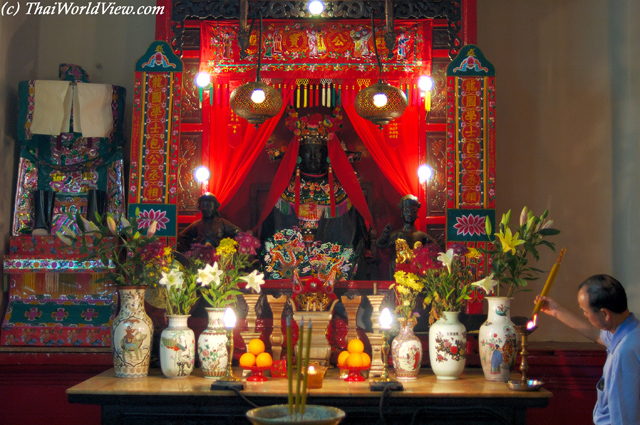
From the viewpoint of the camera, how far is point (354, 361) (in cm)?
385

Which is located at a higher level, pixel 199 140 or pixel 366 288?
pixel 199 140

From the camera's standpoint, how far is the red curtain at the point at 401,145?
15.6 ft

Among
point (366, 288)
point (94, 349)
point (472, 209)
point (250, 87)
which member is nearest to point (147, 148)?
point (250, 87)

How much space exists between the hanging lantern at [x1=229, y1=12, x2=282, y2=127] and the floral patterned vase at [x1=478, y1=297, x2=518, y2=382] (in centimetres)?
179

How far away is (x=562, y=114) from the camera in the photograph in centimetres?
535

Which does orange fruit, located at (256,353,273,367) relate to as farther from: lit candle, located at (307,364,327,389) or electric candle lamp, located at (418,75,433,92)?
electric candle lamp, located at (418,75,433,92)

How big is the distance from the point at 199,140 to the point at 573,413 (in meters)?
3.05

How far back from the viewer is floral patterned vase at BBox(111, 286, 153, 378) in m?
3.89

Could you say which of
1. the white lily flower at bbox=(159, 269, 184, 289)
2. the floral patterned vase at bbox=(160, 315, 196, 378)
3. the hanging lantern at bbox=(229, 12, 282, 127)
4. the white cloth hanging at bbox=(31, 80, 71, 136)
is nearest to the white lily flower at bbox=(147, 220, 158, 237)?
the white lily flower at bbox=(159, 269, 184, 289)

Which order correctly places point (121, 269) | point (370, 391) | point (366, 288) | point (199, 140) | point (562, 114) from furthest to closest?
point (562, 114) < point (199, 140) < point (366, 288) < point (121, 269) < point (370, 391)

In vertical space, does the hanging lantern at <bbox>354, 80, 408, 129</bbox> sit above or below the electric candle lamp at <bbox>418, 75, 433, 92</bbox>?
below

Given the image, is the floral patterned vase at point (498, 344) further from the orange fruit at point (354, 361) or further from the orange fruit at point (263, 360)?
the orange fruit at point (263, 360)

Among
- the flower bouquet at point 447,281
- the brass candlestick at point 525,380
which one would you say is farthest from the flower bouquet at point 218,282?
the brass candlestick at point 525,380

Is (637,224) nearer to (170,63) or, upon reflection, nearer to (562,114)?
(562,114)
